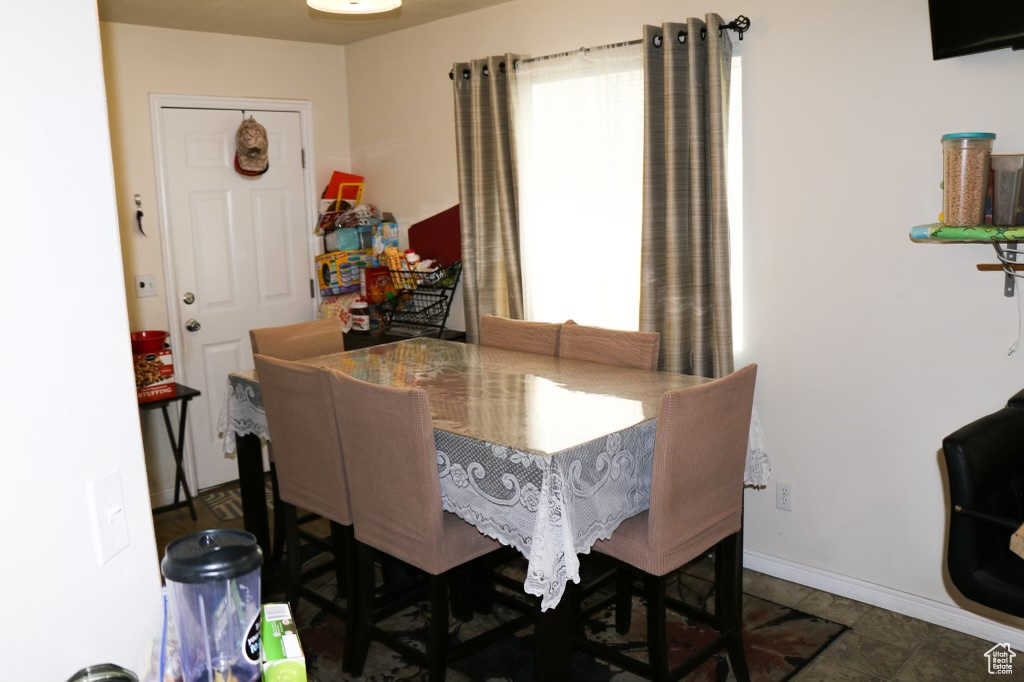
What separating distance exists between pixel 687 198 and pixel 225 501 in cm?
287

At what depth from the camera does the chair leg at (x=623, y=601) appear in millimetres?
2975

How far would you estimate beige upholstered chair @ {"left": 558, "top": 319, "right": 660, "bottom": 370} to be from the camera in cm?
310

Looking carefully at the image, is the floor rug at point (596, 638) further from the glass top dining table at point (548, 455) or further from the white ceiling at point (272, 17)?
the white ceiling at point (272, 17)

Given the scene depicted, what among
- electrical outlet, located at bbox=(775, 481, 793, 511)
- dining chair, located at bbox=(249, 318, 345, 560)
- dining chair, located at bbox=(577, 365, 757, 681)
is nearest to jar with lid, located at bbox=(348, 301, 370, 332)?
dining chair, located at bbox=(249, 318, 345, 560)

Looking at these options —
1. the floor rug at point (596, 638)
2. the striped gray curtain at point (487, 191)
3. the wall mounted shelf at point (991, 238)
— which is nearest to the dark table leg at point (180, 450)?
the floor rug at point (596, 638)

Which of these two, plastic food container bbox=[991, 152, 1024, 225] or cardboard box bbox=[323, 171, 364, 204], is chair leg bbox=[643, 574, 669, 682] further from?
cardboard box bbox=[323, 171, 364, 204]

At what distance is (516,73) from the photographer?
3.93 metres

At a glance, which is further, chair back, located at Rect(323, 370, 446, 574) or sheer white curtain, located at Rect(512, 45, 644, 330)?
sheer white curtain, located at Rect(512, 45, 644, 330)

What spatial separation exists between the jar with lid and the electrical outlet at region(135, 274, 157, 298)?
3.33 feet

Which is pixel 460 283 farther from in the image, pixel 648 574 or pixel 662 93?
pixel 648 574

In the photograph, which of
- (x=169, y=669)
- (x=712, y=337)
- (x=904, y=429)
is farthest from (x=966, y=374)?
(x=169, y=669)

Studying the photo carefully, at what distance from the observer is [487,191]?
4082mm

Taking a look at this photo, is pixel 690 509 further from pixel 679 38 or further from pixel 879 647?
pixel 679 38

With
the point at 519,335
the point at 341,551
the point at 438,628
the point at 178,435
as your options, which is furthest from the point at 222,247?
the point at 438,628
